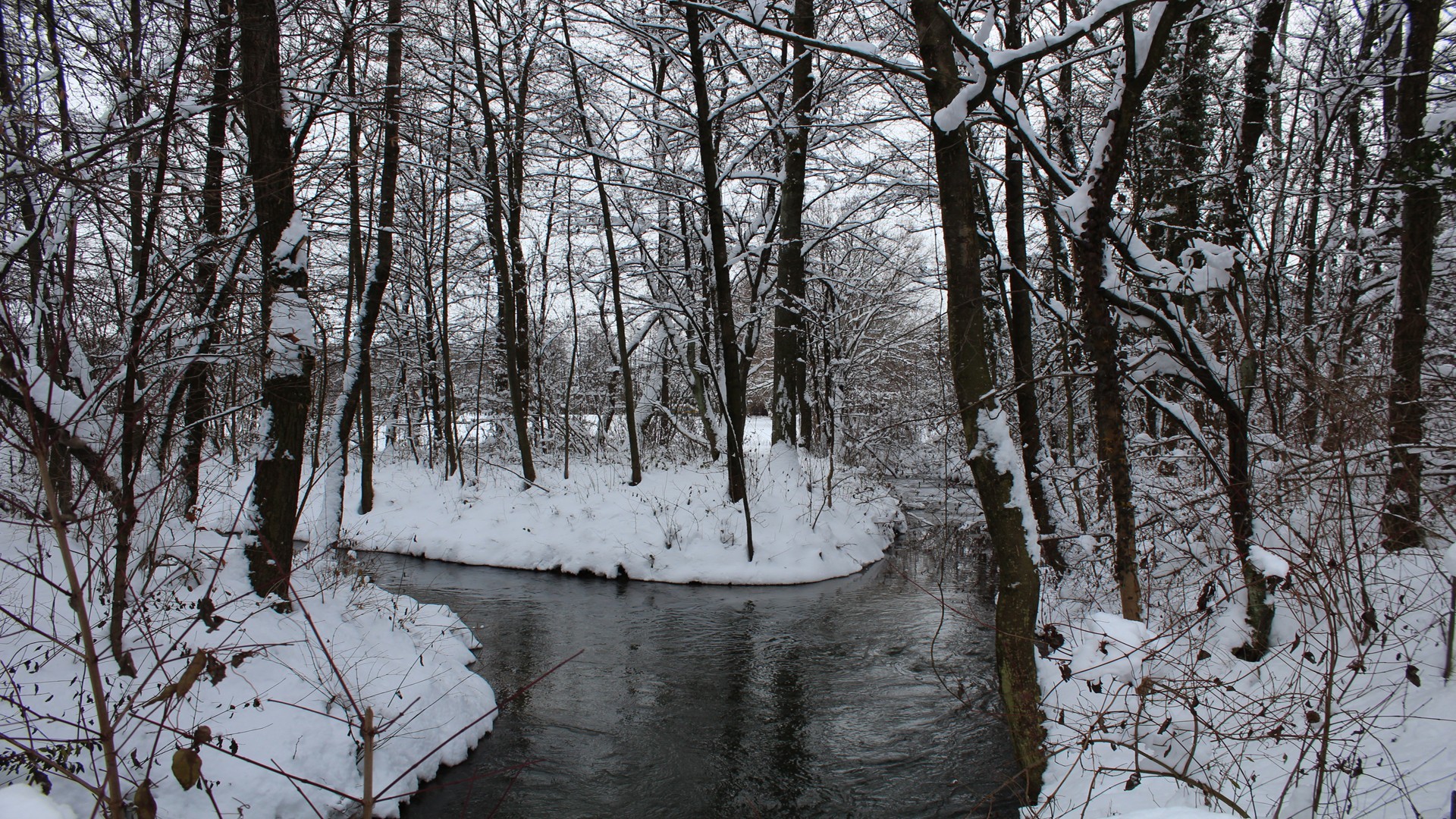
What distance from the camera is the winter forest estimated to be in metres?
3.82

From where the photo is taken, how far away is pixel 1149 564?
645 cm

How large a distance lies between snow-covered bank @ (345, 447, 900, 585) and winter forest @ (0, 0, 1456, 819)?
0.11 meters

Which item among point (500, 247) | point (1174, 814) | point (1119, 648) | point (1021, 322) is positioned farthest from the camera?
point (500, 247)

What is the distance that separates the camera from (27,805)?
1.23 m

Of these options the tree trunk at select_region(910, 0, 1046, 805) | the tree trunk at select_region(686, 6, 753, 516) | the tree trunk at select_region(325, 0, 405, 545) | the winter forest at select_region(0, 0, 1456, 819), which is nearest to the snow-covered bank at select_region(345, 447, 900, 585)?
the winter forest at select_region(0, 0, 1456, 819)

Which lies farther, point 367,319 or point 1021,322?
point 367,319

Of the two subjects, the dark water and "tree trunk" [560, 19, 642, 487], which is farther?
"tree trunk" [560, 19, 642, 487]

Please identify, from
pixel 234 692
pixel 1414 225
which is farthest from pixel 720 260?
pixel 234 692

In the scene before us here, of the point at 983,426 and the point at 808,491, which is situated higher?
the point at 983,426

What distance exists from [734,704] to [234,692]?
3.76 m

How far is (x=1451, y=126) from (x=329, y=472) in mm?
12245

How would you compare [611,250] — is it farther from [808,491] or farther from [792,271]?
[808,491]

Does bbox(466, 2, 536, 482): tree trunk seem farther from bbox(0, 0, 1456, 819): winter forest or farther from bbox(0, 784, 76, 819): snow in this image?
bbox(0, 784, 76, 819): snow

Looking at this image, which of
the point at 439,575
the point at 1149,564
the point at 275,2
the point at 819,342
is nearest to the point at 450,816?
the point at 1149,564
